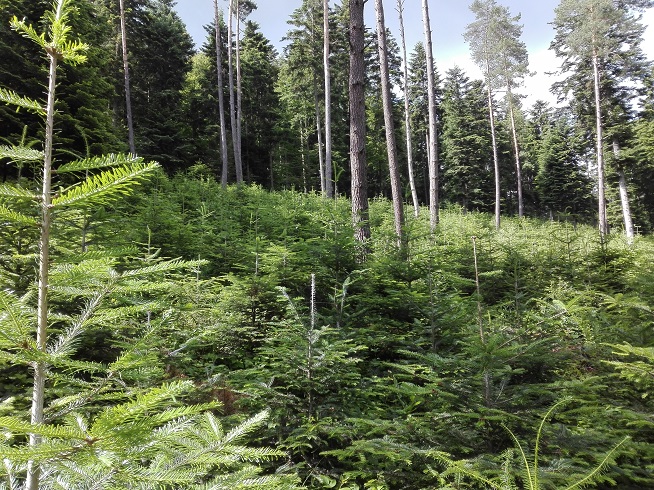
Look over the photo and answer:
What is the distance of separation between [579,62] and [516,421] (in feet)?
87.1

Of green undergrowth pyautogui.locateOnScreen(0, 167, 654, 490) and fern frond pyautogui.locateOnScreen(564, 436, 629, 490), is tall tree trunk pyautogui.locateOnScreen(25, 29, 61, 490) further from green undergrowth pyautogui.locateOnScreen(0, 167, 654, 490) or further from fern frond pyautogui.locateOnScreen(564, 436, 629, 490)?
fern frond pyautogui.locateOnScreen(564, 436, 629, 490)

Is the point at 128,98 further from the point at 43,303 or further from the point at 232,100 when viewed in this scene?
the point at 43,303

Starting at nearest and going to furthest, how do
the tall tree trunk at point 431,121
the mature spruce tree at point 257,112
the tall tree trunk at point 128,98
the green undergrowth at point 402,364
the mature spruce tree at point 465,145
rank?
the green undergrowth at point 402,364 → the tall tree trunk at point 431,121 → the tall tree trunk at point 128,98 → the mature spruce tree at point 257,112 → the mature spruce tree at point 465,145

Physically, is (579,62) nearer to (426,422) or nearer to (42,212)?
(426,422)

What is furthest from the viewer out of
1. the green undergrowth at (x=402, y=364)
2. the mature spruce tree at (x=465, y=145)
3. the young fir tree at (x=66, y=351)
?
the mature spruce tree at (x=465, y=145)

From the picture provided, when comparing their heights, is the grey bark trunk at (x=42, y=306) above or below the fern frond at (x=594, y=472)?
above

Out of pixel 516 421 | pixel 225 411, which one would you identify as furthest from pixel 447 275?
pixel 225 411

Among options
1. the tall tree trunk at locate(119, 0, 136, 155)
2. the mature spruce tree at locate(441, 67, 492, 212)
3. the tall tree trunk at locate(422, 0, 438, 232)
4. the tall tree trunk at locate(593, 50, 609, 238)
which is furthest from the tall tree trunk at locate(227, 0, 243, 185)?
the mature spruce tree at locate(441, 67, 492, 212)

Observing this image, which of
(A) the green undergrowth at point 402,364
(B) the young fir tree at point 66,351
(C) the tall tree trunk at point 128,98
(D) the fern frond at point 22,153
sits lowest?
(A) the green undergrowth at point 402,364

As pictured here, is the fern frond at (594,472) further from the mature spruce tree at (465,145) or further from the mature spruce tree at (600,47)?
the mature spruce tree at (465,145)

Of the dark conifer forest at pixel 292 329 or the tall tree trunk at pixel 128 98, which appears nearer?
the dark conifer forest at pixel 292 329

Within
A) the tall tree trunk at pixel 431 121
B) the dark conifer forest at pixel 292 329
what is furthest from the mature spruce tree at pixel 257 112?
the tall tree trunk at pixel 431 121

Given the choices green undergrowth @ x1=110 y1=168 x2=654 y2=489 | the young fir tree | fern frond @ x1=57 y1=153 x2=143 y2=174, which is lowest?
green undergrowth @ x1=110 y1=168 x2=654 y2=489

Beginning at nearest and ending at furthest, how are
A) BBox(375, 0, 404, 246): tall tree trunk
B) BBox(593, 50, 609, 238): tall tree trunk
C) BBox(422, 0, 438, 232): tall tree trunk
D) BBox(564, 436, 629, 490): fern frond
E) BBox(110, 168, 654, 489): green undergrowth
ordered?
BBox(564, 436, 629, 490): fern frond, BBox(110, 168, 654, 489): green undergrowth, BBox(375, 0, 404, 246): tall tree trunk, BBox(422, 0, 438, 232): tall tree trunk, BBox(593, 50, 609, 238): tall tree trunk
